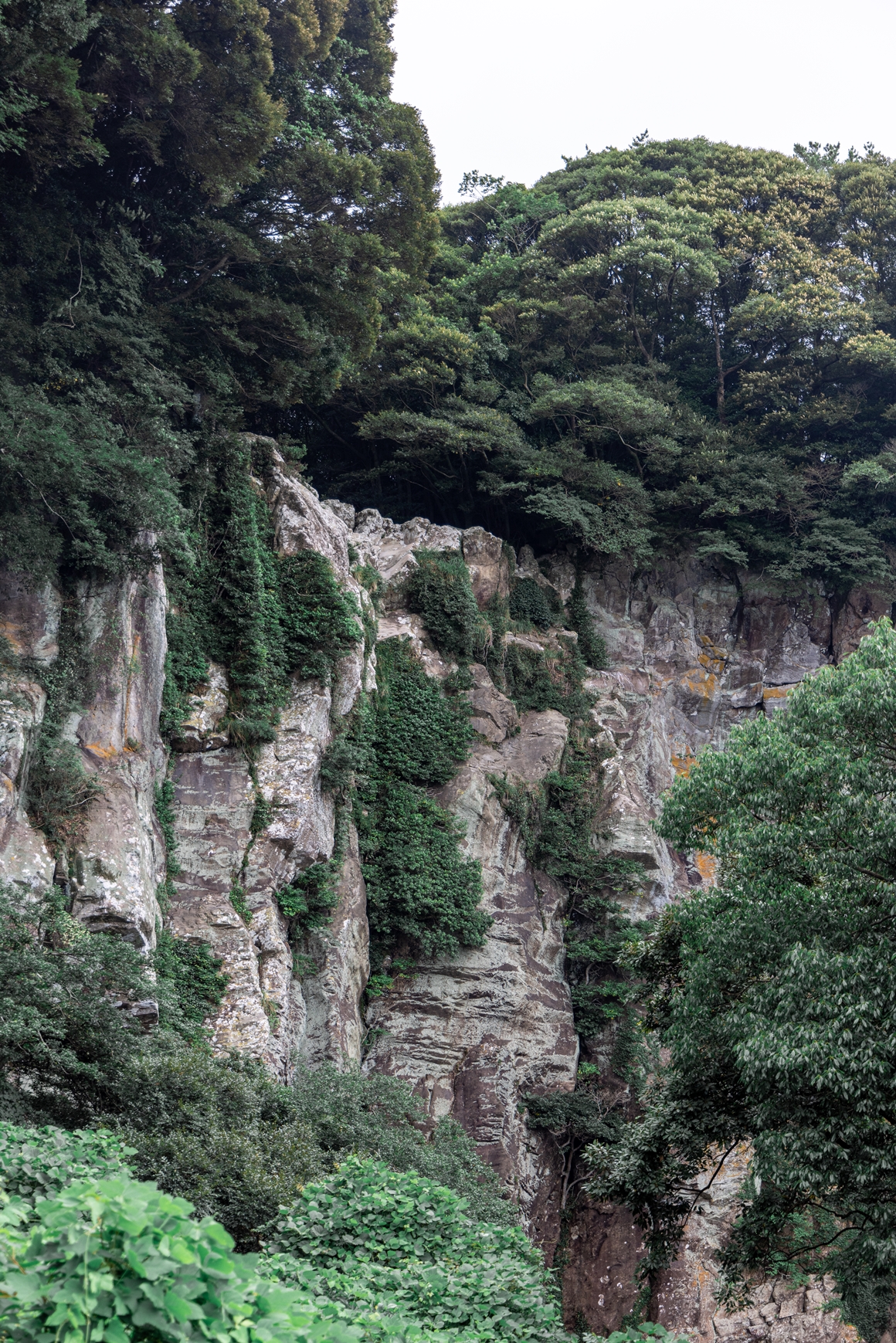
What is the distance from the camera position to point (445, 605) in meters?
21.7

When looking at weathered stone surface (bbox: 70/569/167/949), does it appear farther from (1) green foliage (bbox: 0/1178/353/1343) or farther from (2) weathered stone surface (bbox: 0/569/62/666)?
(1) green foliage (bbox: 0/1178/353/1343)

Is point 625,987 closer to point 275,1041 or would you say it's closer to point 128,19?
point 275,1041

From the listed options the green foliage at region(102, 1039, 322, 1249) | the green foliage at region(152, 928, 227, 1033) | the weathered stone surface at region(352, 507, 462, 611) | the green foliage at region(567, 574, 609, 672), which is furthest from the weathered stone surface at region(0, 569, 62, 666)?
the green foliage at region(567, 574, 609, 672)

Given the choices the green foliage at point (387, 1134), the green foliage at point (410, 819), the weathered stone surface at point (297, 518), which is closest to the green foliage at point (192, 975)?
the green foliage at point (387, 1134)

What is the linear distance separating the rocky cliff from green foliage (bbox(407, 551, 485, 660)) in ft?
0.95

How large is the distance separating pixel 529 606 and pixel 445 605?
12.1 ft

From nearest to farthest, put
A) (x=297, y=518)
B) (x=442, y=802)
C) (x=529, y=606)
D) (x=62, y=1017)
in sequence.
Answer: (x=62, y=1017), (x=297, y=518), (x=442, y=802), (x=529, y=606)

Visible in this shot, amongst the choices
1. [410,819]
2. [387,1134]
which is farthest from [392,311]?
[387,1134]

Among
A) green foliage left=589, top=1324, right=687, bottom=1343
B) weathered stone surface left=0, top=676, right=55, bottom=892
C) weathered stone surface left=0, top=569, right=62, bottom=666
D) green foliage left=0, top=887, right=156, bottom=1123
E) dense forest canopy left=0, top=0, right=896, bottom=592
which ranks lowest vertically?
green foliage left=589, top=1324, right=687, bottom=1343

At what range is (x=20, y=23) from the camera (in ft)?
38.6

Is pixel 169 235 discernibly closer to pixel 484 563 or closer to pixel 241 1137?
pixel 484 563

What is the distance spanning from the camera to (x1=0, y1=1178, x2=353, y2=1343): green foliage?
3.04m

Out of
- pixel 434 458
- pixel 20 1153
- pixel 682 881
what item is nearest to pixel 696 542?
pixel 434 458

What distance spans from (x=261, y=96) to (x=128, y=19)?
6.58 ft
